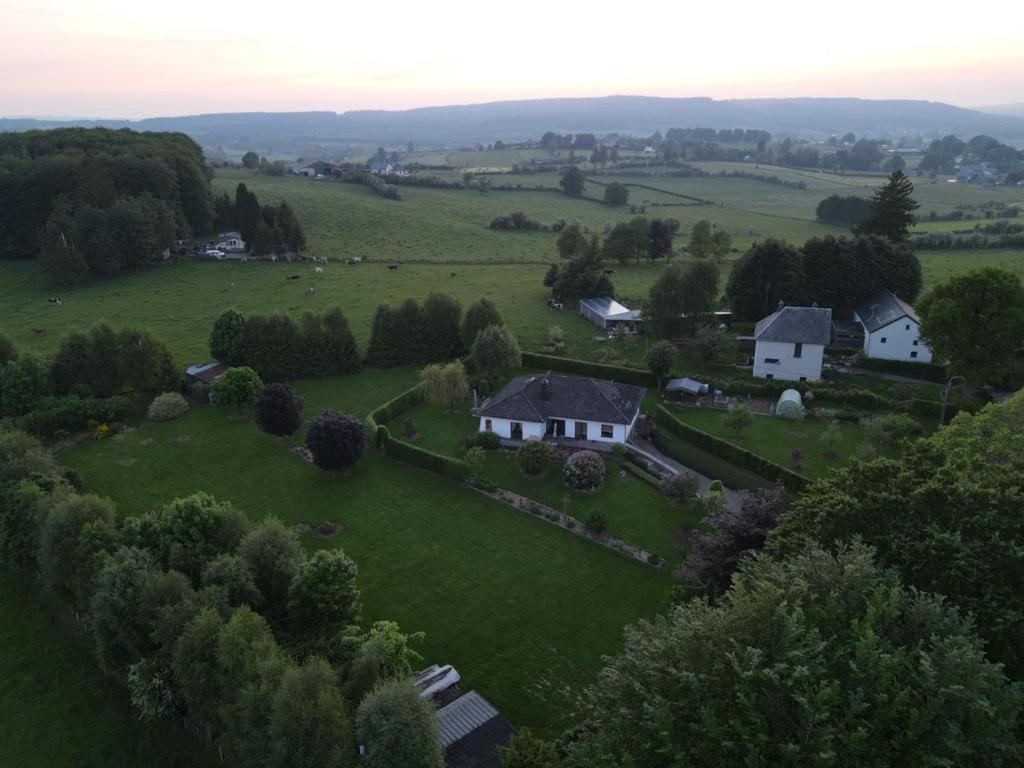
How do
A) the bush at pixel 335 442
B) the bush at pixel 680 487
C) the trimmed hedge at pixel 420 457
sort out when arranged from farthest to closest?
the trimmed hedge at pixel 420 457 < the bush at pixel 335 442 < the bush at pixel 680 487

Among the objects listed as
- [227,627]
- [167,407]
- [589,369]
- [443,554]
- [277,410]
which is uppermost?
[227,627]

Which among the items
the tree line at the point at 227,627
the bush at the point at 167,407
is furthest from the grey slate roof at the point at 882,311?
the bush at the point at 167,407

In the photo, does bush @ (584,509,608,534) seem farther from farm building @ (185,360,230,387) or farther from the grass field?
farm building @ (185,360,230,387)

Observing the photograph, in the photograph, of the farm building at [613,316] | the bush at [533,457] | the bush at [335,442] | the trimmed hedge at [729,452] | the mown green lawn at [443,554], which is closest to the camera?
the mown green lawn at [443,554]

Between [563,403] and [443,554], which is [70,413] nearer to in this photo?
[443,554]

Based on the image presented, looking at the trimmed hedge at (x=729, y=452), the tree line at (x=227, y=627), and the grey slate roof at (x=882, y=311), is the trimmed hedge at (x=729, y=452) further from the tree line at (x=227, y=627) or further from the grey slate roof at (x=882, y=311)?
the tree line at (x=227, y=627)

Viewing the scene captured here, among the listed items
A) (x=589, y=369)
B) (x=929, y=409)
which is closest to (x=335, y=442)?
(x=589, y=369)

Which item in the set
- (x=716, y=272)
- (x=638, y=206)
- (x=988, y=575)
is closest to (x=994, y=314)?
(x=716, y=272)
